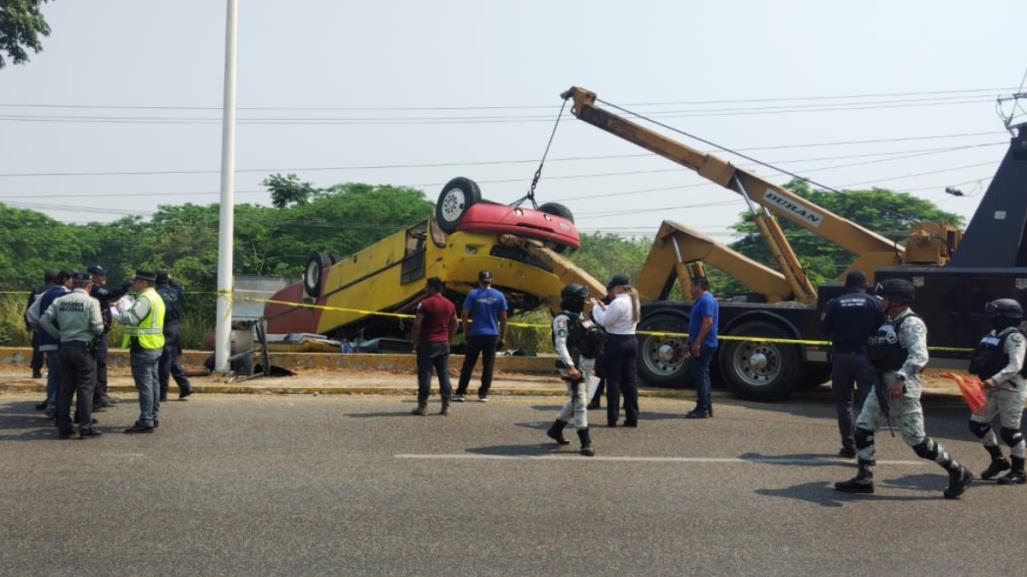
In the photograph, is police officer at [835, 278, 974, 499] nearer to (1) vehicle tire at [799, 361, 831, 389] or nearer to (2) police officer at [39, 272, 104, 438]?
(1) vehicle tire at [799, 361, 831, 389]

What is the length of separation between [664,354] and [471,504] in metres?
7.67

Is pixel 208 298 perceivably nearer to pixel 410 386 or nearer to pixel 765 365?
pixel 410 386

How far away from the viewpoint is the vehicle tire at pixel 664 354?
14.1 metres

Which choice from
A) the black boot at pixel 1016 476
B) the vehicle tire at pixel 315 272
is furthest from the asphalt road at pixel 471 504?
the vehicle tire at pixel 315 272

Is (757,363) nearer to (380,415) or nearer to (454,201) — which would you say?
(380,415)

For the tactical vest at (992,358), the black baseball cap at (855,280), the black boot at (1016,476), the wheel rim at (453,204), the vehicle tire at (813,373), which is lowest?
the black boot at (1016,476)

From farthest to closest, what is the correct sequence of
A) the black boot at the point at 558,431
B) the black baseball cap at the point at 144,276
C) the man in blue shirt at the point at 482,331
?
the man in blue shirt at the point at 482,331, the black baseball cap at the point at 144,276, the black boot at the point at 558,431

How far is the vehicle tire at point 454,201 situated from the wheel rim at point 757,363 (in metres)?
4.74

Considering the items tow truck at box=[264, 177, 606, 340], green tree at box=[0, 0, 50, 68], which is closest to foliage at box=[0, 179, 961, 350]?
green tree at box=[0, 0, 50, 68]

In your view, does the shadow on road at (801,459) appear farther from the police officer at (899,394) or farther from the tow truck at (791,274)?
the tow truck at (791,274)

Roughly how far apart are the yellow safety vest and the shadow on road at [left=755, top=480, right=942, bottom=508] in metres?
5.89

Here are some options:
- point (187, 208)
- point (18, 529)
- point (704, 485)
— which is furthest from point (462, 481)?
point (187, 208)

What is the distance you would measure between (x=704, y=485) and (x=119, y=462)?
4.64m

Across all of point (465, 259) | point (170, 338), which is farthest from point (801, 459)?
point (465, 259)
